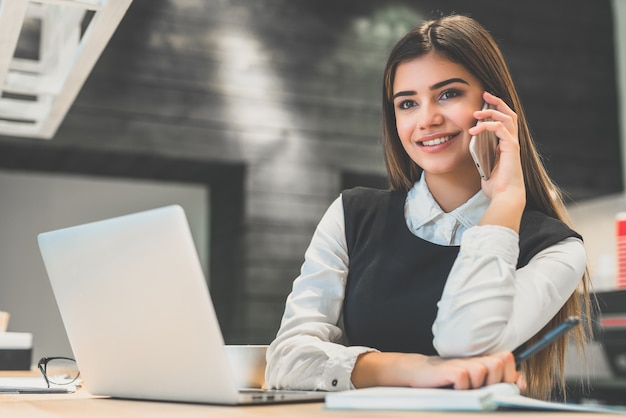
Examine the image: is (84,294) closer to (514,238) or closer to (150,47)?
(514,238)

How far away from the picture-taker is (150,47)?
428 centimetres

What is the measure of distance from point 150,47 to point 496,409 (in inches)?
145

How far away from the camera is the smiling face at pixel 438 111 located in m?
1.50

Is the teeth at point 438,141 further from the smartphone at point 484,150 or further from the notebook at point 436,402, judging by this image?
the notebook at point 436,402

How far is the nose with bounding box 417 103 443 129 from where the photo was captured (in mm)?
1491

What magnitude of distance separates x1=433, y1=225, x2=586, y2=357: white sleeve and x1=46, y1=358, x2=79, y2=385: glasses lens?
2.23 feet

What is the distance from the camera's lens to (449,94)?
1.52 m

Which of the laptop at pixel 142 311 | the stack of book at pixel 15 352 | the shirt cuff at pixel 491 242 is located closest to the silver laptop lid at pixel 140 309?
the laptop at pixel 142 311

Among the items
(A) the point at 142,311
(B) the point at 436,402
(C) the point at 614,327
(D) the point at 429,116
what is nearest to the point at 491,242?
(D) the point at 429,116

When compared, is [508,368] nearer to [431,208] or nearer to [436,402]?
[436,402]

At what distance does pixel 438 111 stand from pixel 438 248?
25 centimetres

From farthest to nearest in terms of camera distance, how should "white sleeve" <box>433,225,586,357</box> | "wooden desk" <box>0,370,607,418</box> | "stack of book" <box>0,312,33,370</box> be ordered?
1. "stack of book" <box>0,312,33,370</box>
2. "white sleeve" <box>433,225,586,357</box>
3. "wooden desk" <box>0,370,607,418</box>

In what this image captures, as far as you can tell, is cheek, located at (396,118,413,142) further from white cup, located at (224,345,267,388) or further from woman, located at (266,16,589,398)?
white cup, located at (224,345,267,388)

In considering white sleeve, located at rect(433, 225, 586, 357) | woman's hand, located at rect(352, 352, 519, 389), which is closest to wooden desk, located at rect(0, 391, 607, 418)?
woman's hand, located at rect(352, 352, 519, 389)
